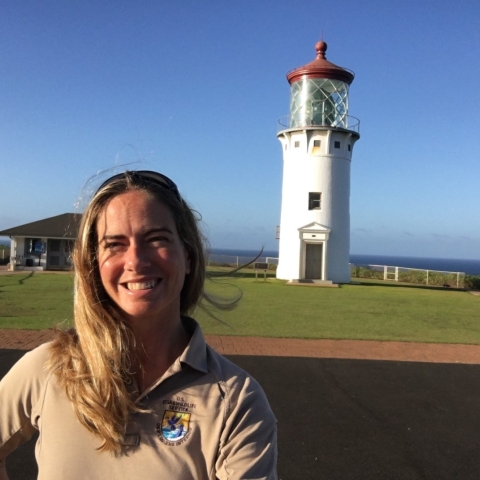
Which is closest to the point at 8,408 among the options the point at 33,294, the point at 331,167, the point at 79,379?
the point at 79,379

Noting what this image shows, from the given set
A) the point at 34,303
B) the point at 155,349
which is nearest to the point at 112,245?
the point at 155,349

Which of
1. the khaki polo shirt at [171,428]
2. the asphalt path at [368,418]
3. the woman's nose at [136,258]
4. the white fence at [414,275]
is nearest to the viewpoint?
the khaki polo shirt at [171,428]

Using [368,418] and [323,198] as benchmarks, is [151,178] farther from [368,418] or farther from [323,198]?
[323,198]

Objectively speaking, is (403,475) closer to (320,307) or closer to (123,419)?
(123,419)

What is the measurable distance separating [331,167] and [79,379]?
29.3 metres

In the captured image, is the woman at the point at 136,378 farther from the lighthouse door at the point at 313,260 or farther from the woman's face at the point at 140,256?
the lighthouse door at the point at 313,260

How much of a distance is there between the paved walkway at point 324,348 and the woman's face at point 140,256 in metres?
7.74

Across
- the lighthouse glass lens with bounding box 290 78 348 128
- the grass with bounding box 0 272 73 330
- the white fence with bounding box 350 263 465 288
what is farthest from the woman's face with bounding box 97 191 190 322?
the white fence with bounding box 350 263 465 288

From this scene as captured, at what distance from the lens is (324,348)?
10.6 meters

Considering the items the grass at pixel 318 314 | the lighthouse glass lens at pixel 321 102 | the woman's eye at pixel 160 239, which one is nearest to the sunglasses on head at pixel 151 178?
the woman's eye at pixel 160 239

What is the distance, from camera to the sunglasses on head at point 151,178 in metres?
2.08

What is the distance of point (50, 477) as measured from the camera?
1.78 metres

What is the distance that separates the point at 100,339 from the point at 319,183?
28.8 m

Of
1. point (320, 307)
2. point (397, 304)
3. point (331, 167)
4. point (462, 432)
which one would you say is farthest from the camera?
point (331, 167)
